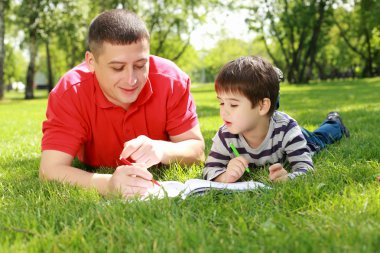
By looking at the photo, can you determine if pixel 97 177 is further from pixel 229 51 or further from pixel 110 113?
pixel 229 51

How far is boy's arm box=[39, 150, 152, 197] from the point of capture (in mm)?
2855

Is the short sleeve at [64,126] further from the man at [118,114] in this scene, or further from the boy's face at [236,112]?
the boy's face at [236,112]

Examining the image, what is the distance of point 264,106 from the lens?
137 inches

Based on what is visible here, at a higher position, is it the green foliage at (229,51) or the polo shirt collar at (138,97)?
the green foliage at (229,51)

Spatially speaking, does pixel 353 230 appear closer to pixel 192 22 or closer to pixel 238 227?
pixel 238 227

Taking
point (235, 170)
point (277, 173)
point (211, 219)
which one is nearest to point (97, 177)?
point (235, 170)

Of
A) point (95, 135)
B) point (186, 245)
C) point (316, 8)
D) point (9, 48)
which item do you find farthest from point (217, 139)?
point (9, 48)

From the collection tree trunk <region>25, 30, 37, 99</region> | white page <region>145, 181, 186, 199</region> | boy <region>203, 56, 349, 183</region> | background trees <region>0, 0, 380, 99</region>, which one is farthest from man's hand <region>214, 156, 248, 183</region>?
tree trunk <region>25, 30, 37, 99</region>

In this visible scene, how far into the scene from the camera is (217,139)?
12.1 feet

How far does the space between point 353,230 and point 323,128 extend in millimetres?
3066

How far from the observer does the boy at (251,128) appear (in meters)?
3.36

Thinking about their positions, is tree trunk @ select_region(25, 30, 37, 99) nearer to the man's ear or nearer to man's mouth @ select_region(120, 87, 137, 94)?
the man's ear

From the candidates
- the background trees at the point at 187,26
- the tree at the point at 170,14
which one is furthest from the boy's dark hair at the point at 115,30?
the tree at the point at 170,14

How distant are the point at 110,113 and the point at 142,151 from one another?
2.60 ft
